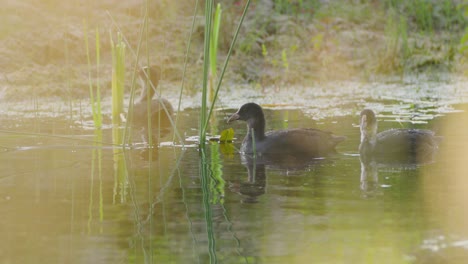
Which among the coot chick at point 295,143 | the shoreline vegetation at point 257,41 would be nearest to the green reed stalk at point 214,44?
the shoreline vegetation at point 257,41

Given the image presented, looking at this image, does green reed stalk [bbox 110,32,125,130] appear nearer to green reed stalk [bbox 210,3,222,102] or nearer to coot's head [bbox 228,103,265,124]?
green reed stalk [bbox 210,3,222,102]

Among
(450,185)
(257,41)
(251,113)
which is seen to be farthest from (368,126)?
(257,41)

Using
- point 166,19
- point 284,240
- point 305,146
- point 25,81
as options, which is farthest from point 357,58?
point 284,240

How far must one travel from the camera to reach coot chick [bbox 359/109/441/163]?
27.7ft

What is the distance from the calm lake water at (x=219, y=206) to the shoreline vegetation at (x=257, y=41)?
18.0 ft

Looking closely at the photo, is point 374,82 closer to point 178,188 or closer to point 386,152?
point 386,152

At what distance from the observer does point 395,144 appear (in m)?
8.55

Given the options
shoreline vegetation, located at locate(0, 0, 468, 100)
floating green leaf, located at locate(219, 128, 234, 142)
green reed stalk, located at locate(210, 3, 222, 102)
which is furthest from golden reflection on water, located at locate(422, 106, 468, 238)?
shoreline vegetation, located at locate(0, 0, 468, 100)

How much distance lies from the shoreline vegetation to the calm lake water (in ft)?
18.0

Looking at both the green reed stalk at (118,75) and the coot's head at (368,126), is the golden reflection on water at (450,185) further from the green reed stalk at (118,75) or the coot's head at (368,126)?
the green reed stalk at (118,75)

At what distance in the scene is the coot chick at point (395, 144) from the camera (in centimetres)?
845

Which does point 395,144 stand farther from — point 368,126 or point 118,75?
point 118,75

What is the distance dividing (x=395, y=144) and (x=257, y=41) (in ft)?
30.8

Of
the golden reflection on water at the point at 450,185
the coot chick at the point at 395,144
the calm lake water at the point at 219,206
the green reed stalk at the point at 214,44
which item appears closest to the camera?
the calm lake water at the point at 219,206
